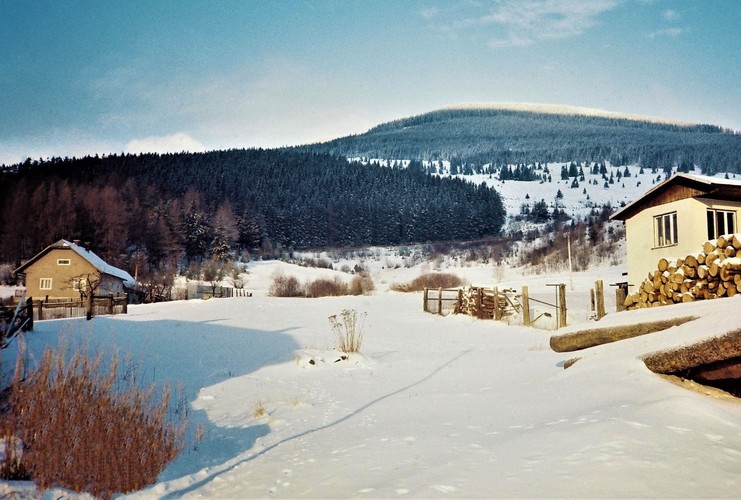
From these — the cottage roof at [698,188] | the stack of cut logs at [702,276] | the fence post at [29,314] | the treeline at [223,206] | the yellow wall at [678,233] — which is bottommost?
the fence post at [29,314]

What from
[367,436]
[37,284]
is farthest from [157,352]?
[37,284]

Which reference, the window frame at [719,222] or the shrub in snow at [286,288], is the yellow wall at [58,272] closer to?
the shrub in snow at [286,288]

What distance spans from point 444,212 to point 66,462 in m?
102

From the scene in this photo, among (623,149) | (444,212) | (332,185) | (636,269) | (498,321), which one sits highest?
(623,149)

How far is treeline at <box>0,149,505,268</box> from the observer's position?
65.6 metres

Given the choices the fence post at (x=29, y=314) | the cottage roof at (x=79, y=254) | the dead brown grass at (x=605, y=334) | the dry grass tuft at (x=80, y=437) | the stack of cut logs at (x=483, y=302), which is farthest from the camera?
the cottage roof at (x=79, y=254)

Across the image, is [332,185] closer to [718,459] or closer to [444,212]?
[444,212]

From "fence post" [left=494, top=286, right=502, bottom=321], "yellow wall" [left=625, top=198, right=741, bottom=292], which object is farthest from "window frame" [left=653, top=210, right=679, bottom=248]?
"fence post" [left=494, top=286, right=502, bottom=321]

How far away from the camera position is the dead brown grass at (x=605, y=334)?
7.15 metres

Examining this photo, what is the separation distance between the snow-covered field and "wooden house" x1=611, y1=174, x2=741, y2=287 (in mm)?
10673

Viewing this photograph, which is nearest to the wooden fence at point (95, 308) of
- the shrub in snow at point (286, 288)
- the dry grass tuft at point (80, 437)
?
the shrub in snow at point (286, 288)

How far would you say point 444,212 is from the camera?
4129 inches

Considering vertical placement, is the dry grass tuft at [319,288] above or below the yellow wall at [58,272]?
below

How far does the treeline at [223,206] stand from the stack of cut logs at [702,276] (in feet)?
179
